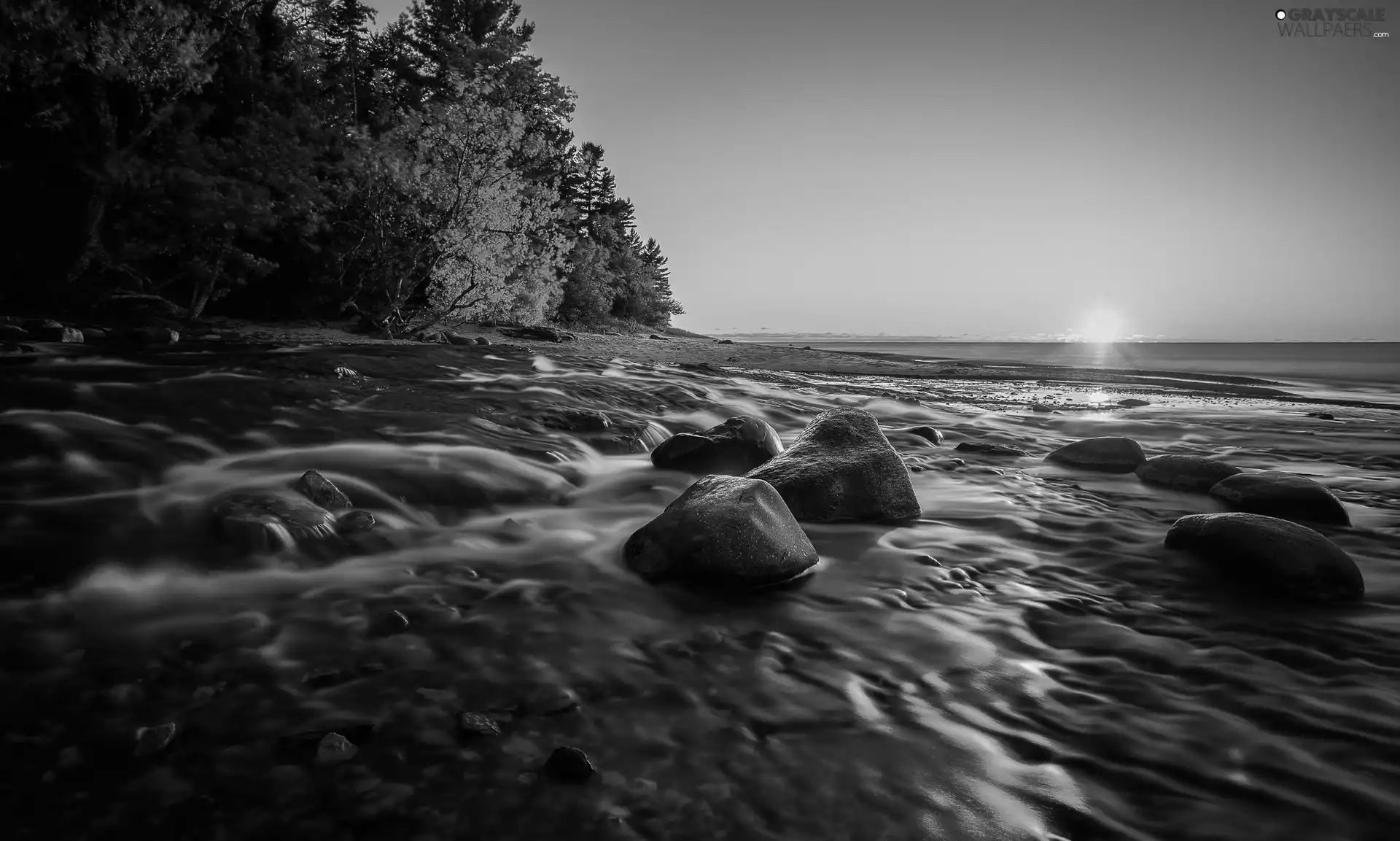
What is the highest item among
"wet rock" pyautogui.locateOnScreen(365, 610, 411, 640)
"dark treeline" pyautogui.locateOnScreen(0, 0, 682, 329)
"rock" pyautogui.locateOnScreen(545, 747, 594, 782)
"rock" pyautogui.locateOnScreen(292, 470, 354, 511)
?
"dark treeline" pyautogui.locateOnScreen(0, 0, 682, 329)

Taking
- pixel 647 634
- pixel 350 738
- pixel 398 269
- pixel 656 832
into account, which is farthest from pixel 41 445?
pixel 398 269

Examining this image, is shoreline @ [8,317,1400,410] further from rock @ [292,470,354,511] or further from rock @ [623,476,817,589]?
rock @ [623,476,817,589]

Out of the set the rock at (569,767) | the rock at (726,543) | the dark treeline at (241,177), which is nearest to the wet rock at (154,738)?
the rock at (569,767)

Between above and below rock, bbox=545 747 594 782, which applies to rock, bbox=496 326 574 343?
above

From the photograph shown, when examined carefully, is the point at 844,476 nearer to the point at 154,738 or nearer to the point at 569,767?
the point at 569,767

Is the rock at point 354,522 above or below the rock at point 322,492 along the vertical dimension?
below

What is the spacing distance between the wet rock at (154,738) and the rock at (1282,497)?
21.8 feet

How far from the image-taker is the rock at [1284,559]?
3.36 m

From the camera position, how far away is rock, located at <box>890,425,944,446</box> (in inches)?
334

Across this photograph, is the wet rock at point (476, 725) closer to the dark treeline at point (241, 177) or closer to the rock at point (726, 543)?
the rock at point (726, 543)

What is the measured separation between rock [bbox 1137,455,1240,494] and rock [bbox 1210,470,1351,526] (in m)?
0.26

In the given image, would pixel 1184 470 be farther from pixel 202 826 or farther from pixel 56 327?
pixel 56 327

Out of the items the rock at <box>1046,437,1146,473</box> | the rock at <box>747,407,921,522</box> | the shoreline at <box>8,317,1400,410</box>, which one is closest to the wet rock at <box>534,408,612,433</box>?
the rock at <box>747,407,921,522</box>

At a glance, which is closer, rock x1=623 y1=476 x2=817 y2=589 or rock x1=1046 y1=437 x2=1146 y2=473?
rock x1=623 y1=476 x2=817 y2=589
